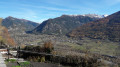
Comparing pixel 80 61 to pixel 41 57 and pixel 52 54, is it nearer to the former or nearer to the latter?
pixel 52 54

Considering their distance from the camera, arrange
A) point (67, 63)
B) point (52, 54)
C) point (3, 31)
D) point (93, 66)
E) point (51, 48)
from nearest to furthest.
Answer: point (93, 66), point (67, 63), point (52, 54), point (51, 48), point (3, 31)

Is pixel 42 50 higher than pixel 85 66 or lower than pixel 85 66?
higher

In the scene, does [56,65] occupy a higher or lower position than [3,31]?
lower

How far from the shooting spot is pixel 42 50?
31.0 ft

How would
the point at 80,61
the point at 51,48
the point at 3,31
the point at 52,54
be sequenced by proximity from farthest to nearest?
the point at 3,31 < the point at 51,48 < the point at 52,54 < the point at 80,61

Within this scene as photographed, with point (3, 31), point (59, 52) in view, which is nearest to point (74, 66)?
point (59, 52)

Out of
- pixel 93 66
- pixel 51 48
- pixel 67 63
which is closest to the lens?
pixel 93 66

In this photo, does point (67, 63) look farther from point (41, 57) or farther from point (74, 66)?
point (41, 57)

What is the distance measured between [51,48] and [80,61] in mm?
2382

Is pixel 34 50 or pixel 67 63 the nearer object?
pixel 67 63

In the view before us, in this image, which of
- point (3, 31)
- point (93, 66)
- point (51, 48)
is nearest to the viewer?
point (93, 66)

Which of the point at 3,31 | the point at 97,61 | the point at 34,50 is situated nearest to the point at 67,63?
the point at 97,61

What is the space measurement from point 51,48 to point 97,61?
3222 mm

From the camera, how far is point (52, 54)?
28.6ft
